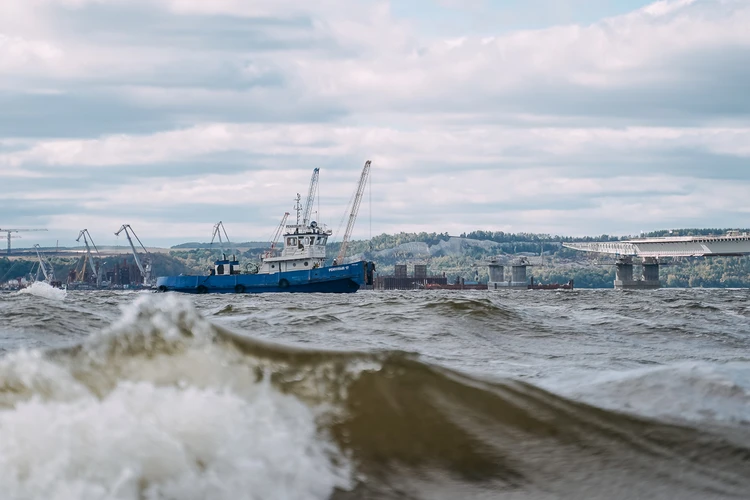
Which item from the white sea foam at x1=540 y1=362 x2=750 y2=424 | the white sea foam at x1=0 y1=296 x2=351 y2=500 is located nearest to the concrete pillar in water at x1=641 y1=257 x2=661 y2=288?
the white sea foam at x1=540 y1=362 x2=750 y2=424

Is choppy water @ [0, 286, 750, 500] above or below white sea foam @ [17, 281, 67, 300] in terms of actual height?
above

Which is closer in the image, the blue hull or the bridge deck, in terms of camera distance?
the blue hull

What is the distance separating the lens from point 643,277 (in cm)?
12744

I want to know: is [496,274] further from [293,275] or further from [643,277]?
[293,275]

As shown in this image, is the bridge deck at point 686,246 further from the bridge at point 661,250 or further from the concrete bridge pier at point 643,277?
the concrete bridge pier at point 643,277

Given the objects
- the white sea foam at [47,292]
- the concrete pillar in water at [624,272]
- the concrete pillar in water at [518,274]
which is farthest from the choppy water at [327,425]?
the concrete pillar in water at [518,274]

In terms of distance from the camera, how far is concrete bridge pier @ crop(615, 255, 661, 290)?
4897 inches

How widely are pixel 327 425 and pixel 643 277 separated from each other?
126453 mm

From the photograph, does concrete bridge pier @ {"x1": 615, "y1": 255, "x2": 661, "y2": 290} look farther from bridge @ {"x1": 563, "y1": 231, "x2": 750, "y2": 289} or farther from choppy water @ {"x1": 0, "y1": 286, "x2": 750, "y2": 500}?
choppy water @ {"x1": 0, "y1": 286, "x2": 750, "y2": 500}

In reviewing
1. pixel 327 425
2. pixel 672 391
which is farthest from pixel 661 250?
pixel 327 425

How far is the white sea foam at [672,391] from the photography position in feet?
24.8

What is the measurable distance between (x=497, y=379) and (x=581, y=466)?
265 centimetres

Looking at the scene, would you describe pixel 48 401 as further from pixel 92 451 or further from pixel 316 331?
pixel 316 331

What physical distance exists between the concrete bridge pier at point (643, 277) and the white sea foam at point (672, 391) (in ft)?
384
